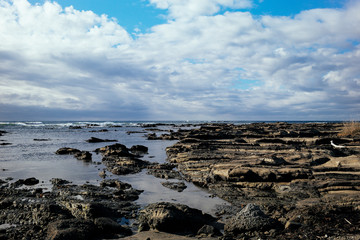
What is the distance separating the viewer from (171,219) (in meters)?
6.18

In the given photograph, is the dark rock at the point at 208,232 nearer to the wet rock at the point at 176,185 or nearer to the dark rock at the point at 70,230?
the dark rock at the point at 70,230

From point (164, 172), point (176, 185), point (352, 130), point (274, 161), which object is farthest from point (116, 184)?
point (352, 130)

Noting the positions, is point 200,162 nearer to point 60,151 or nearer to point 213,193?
point 213,193

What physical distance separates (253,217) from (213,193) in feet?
12.4

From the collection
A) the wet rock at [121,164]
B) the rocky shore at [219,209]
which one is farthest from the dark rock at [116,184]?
the wet rock at [121,164]

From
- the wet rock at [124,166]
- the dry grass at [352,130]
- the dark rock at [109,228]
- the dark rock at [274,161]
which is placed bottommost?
the wet rock at [124,166]

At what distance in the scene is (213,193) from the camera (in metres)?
9.62

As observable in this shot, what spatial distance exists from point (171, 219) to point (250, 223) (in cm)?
191

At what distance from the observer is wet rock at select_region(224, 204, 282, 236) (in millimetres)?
5730

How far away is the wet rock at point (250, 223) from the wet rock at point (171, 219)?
0.82 meters

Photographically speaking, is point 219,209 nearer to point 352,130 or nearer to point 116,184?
point 116,184

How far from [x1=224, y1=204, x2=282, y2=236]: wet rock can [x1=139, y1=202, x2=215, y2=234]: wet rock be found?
2.67 feet

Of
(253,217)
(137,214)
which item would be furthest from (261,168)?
(137,214)

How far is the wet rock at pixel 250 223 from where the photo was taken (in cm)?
→ 573
